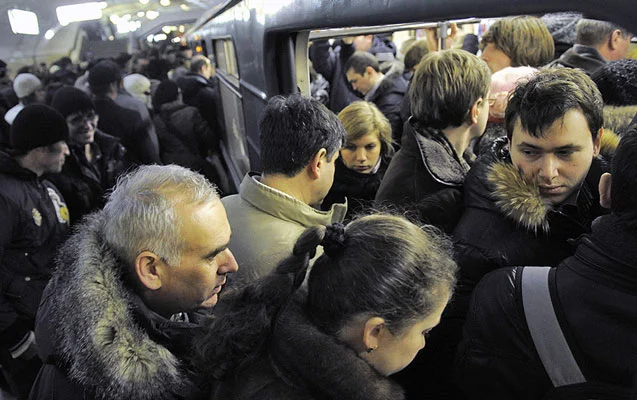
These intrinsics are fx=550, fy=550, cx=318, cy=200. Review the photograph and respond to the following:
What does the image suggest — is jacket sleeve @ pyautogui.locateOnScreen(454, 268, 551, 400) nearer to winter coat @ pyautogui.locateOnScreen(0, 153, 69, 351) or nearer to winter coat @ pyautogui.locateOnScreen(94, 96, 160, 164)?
winter coat @ pyautogui.locateOnScreen(0, 153, 69, 351)

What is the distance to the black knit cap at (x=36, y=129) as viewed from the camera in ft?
9.34

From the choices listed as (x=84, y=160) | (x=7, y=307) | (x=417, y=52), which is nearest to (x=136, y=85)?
(x=84, y=160)

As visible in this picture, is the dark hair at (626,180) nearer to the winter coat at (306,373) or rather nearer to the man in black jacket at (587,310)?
the man in black jacket at (587,310)

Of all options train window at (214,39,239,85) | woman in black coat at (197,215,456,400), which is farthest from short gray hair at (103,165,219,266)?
Result: train window at (214,39,239,85)

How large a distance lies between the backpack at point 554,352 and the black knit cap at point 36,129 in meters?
2.58

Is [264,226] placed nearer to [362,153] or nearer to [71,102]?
[362,153]

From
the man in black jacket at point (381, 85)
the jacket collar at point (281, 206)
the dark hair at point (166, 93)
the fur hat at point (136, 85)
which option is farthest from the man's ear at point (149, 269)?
the fur hat at point (136, 85)

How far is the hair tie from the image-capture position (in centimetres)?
117

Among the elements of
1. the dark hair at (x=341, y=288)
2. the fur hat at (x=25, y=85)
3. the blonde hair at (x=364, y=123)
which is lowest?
the fur hat at (x=25, y=85)

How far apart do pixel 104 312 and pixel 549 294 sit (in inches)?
38.1

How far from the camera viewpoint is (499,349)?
1.29 meters

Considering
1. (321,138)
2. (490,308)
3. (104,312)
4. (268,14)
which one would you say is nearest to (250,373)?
(104,312)

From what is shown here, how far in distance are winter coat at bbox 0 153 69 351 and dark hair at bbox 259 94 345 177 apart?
1.43m

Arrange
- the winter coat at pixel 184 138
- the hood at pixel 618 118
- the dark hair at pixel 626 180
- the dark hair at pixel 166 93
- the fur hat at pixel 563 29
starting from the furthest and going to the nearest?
1. the dark hair at pixel 166 93
2. the winter coat at pixel 184 138
3. the fur hat at pixel 563 29
4. the hood at pixel 618 118
5. the dark hair at pixel 626 180
